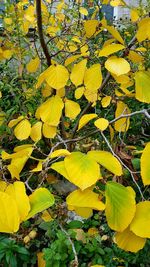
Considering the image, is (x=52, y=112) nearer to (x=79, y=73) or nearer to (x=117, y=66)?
(x=79, y=73)

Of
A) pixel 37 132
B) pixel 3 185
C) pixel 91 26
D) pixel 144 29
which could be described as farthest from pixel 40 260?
pixel 144 29

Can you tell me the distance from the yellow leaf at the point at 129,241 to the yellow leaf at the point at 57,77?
55 centimetres

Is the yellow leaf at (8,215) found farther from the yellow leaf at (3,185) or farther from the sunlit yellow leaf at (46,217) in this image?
the sunlit yellow leaf at (46,217)

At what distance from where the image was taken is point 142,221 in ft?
2.27

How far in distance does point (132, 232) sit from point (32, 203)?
21cm

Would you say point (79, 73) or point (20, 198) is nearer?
point (20, 198)

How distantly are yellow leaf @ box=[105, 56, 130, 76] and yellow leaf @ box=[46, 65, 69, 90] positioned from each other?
8.8 inches

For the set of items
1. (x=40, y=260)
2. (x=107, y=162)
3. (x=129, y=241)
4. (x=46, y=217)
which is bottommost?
(x=40, y=260)

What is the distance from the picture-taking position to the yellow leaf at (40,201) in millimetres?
722

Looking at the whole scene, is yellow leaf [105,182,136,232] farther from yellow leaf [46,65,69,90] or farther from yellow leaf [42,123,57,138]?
yellow leaf [42,123,57,138]

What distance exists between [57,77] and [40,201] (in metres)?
0.51

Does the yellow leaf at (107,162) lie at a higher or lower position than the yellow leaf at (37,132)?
higher

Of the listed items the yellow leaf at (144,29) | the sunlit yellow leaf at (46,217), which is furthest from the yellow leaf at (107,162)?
the sunlit yellow leaf at (46,217)

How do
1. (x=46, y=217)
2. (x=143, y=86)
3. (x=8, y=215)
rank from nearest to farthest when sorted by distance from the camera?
(x=8, y=215) < (x=143, y=86) < (x=46, y=217)
